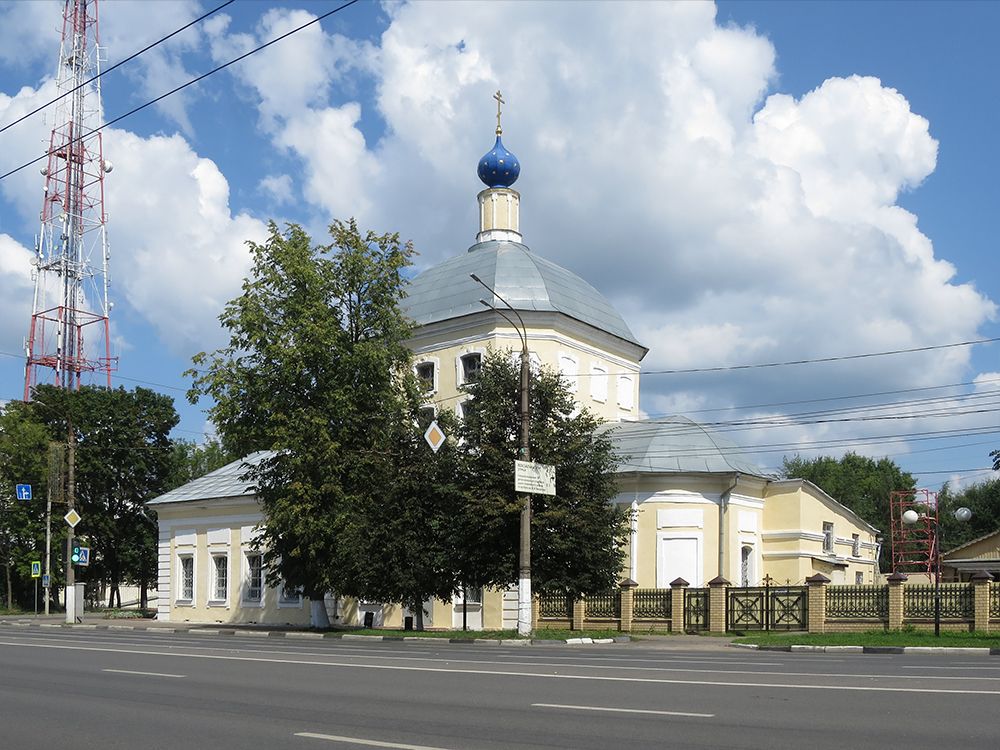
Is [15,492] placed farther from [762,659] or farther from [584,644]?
[762,659]

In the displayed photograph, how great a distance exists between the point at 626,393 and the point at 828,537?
9.32 meters

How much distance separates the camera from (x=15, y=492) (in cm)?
5941

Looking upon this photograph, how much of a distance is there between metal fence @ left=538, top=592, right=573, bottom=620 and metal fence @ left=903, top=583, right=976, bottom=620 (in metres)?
9.77

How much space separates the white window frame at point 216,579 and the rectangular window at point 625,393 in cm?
1708

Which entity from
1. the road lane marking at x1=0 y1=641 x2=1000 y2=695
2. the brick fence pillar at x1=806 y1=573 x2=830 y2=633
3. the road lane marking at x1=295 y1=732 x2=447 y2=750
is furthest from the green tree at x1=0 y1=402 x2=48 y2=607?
the road lane marking at x1=295 y1=732 x2=447 y2=750

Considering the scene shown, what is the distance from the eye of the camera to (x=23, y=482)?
5928 cm

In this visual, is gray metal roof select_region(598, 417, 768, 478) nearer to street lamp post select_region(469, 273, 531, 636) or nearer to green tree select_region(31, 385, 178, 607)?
street lamp post select_region(469, 273, 531, 636)

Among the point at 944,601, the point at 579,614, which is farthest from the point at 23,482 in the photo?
the point at 944,601

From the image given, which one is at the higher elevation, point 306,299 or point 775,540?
point 306,299

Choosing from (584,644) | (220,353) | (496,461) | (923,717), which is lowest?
(584,644)

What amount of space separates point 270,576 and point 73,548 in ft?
42.3

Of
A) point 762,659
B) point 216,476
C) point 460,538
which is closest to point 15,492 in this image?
point 216,476

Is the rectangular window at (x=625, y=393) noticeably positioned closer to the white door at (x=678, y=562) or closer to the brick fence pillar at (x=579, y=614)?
the white door at (x=678, y=562)

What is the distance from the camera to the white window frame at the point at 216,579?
143 ft
